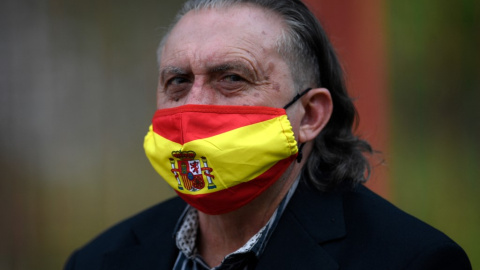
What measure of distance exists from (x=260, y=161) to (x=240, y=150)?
4.4 inches

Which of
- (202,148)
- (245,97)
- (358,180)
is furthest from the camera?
(358,180)

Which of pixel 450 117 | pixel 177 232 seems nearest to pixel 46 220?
pixel 177 232

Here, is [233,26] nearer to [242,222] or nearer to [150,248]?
[242,222]

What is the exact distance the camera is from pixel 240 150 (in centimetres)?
235

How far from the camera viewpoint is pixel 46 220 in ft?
17.5

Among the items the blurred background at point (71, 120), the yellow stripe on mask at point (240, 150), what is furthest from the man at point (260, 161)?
the blurred background at point (71, 120)

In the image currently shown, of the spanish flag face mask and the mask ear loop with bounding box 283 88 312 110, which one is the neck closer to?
the spanish flag face mask

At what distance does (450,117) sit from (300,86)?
1.75 m

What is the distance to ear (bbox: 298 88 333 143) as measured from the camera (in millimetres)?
2704

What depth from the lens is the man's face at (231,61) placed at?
2.52 meters

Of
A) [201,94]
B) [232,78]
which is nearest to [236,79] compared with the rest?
[232,78]

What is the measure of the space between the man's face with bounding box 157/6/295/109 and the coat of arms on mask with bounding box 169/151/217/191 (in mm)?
274

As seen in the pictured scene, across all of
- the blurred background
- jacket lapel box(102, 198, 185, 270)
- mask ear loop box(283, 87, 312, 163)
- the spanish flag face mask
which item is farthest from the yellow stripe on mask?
the blurred background

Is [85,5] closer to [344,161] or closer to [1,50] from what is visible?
[1,50]
